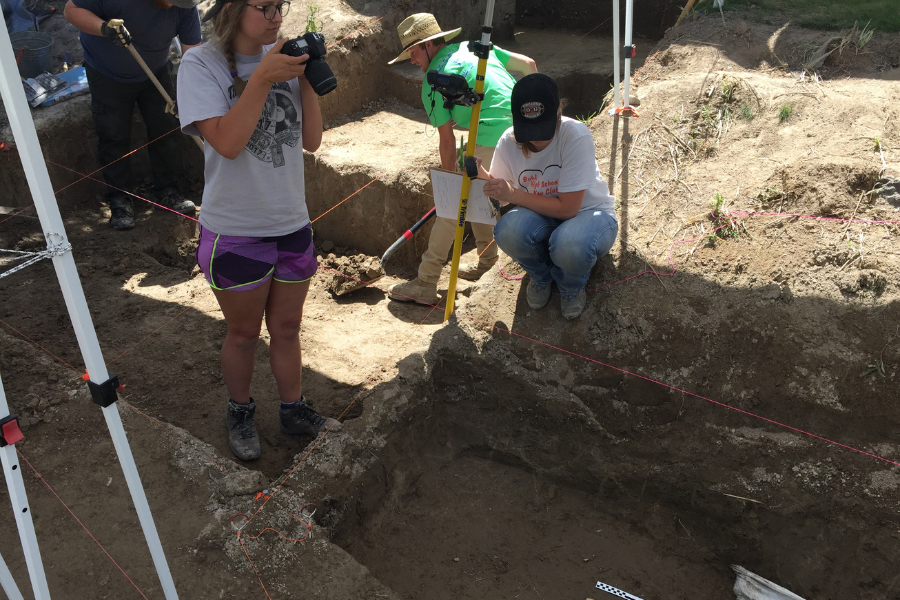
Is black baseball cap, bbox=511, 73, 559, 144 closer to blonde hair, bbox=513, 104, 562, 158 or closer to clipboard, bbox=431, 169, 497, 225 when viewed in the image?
blonde hair, bbox=513, 104, 562, 158

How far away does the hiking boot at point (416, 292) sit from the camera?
4.49 metres

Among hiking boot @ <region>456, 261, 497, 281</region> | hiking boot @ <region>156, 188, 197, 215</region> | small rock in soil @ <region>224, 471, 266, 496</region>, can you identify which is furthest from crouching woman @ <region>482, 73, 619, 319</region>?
hiking boot @ <region>156, 188, 197, 215</region>

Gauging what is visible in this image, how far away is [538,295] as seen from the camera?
3412 mm

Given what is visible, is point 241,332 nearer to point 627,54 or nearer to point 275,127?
point 275,127

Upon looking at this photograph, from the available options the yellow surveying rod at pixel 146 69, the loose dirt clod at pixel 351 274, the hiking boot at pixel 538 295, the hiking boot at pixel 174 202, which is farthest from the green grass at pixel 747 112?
the hiking boot at pixel 174 202

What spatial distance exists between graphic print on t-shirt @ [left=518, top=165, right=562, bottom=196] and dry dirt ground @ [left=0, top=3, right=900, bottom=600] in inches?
21.3

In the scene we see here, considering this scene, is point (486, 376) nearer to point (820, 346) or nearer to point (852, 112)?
point (820, 346)

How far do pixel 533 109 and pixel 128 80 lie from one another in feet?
10.1

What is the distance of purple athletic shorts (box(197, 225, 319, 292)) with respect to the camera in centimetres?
248

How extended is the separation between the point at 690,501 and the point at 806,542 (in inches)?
19.4

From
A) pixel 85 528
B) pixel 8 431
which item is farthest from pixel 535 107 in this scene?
pixel 85 528

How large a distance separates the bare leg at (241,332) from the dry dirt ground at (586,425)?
0.30m

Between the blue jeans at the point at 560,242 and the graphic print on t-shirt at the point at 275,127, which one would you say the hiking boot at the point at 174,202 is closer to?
the blue jeans at the point at 560,242

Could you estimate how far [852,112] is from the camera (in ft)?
12.9
